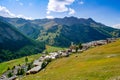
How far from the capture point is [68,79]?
52.2 meters

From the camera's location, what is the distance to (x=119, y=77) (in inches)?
1708

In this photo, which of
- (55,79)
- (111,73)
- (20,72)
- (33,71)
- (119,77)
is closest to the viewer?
(119,77)

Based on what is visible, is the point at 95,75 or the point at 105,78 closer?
the point at 105,78

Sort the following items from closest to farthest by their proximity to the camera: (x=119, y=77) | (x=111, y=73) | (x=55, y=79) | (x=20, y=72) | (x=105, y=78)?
(x=119, y=77) → (x=105, y=78) → (x=111, y=73) → (x=55, y=79) → (x=20, y=72)

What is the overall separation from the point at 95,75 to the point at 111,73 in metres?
3.65

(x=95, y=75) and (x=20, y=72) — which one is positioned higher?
(x=95, y=75)

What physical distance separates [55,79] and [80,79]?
898 centimetres

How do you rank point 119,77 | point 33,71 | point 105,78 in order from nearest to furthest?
point 119,77, point 105,78, point 33,71

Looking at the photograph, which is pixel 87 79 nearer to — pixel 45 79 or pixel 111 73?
pixel 111 73

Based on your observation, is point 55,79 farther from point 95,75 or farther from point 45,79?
→ point 95,75

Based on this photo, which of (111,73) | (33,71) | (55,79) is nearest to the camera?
(111,73)

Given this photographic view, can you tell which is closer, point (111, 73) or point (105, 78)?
point (105, 78)

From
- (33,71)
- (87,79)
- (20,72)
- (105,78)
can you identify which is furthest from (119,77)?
(20,72)

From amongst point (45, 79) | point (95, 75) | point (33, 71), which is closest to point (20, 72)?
point (33, 71)
